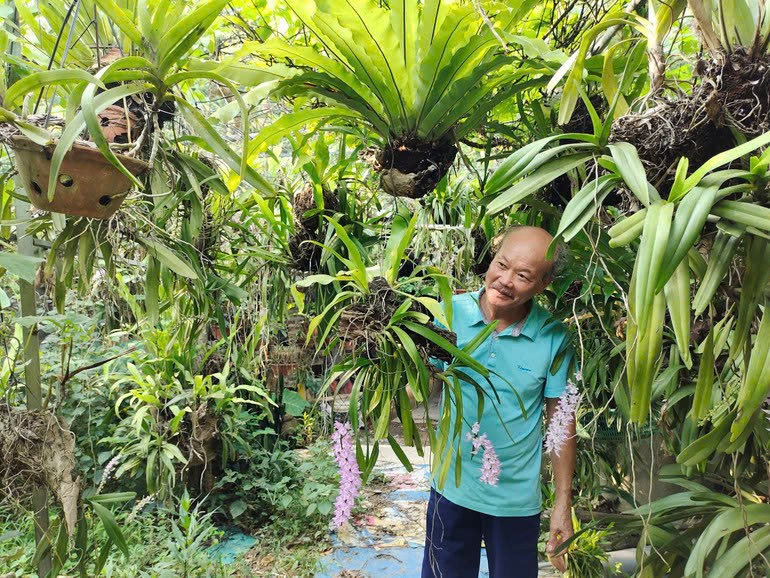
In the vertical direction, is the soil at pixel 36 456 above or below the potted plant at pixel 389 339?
below

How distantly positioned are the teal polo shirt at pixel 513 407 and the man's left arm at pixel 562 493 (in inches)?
2.1

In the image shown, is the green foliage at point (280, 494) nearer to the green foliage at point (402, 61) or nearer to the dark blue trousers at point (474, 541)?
the dark blue trousers at point (474, 541)

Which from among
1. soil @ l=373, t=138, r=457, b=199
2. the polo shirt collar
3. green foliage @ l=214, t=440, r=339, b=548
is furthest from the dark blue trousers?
green foliage @ l=214, t=440, r=339, b=548

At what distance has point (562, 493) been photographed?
1422 millimetres

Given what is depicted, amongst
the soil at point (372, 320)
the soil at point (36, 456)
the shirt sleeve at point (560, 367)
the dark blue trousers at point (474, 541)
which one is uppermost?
the soil at point (372, 320)

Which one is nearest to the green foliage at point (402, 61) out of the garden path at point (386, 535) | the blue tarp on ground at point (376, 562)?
the garden path at point (386, 535)

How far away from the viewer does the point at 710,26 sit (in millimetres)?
746

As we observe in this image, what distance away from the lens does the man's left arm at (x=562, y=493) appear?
141 cm

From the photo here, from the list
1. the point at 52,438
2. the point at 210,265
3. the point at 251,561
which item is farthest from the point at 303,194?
the point at 251,561

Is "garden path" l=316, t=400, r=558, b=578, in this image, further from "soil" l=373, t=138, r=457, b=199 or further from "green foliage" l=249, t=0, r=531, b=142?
"green foliage" l=249, t=0, r=531, b=142

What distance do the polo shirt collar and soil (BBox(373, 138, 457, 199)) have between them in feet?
1.54

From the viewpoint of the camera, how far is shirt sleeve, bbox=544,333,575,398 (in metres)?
1.45

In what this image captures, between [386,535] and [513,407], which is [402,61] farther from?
[386,535]

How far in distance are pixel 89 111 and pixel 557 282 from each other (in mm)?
1147
